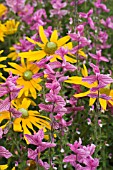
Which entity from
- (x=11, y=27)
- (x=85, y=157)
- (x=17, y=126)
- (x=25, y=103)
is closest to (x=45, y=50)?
(x=25, y=103)

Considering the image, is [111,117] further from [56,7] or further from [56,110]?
[56,7]

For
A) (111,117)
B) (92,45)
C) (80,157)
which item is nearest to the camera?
(80,157)

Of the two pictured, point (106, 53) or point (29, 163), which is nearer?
point (29, 163)

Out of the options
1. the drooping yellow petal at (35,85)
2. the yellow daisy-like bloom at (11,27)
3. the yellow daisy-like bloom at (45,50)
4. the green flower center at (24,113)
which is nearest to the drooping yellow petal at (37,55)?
the yellow daisy-like bloom at (45,50)

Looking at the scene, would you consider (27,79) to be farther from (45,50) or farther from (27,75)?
(45,50)

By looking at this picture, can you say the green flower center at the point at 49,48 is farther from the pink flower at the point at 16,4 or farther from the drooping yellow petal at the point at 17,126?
the pink flower at the point at 16,4

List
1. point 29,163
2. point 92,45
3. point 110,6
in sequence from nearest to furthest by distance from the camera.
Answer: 1. point 29,163
2. point 92,45
3. point 110,6

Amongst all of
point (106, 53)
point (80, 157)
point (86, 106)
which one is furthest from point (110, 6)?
point (80, 157)

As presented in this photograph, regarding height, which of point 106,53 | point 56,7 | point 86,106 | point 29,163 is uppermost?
point 56,7

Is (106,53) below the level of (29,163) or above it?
above
